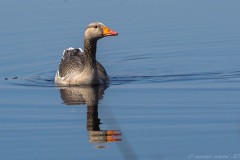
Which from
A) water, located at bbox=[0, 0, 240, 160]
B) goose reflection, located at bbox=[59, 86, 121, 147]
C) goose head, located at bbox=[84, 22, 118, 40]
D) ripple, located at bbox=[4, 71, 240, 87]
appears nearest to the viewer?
water, located at bbox=[0, 0, 240, 160]

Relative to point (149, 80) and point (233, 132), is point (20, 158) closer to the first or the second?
point (233, 132)

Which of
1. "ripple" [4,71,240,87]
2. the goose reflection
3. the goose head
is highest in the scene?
the goose head

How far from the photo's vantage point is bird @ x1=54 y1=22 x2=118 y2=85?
71.1 feet

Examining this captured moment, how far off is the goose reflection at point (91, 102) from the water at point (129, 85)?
2 centimetres

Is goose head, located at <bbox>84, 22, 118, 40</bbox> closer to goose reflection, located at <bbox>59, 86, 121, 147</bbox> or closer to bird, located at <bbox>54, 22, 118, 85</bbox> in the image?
bird, located at <bbox>54, 22, 118, 85</bbox>

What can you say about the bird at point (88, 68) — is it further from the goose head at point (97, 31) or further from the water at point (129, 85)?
the water at point (129, 85)

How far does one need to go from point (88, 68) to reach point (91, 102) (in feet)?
9.97

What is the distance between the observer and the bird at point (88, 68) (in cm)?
2166

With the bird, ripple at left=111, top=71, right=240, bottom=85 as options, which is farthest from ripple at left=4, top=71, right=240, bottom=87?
the bird

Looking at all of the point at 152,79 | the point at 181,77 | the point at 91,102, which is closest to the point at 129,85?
the point at 152,79

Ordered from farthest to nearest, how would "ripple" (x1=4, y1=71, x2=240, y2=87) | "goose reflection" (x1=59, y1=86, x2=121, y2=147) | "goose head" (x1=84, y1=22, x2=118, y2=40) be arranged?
"goose head" (x1=84, y1=22, x2=118, y2=40), "ripple" (x1=4, y1=71, x2=240, y2=87), "goose reflection" (x1=59, y1=86, x2=121, y2=147)

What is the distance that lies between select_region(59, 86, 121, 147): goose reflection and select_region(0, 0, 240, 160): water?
2 cm

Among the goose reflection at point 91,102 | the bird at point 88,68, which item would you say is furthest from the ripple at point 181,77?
the goose reflection at point 91,102

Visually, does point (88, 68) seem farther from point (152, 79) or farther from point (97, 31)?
point (152, 79)
